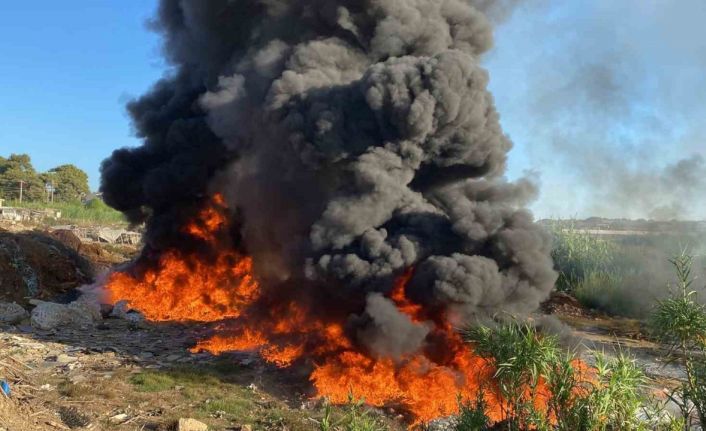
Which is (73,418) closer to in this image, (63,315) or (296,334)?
(296,334)

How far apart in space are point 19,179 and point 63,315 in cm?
5342

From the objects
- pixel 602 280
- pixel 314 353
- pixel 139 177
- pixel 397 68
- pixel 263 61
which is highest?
pixel 263 61

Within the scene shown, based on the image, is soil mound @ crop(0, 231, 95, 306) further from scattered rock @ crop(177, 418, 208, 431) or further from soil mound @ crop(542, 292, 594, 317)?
soil mound @ crop(542, 292, 594, 317)

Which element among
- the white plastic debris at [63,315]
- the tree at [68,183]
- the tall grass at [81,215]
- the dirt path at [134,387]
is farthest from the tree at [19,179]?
the dirt path at [134,387]

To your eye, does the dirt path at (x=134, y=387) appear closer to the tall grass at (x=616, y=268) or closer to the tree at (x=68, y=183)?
the tall grass at (x=616, y=268)

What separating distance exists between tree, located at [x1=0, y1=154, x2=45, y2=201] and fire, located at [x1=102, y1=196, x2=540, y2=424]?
4767cm

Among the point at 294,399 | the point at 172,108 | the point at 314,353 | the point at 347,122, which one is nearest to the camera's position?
the point at 294,399

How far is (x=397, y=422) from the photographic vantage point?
35.4 feet

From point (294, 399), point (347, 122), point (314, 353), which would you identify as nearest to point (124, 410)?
point (294, 399)

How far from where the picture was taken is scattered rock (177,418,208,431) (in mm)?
9625

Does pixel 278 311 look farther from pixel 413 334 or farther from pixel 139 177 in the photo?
pixel 139 177

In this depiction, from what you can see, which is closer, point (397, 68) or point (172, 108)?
point (397, 68)

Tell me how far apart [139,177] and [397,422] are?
631 inches

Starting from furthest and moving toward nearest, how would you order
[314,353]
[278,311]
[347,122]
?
[278,311] < [347,122] < [314,353]
